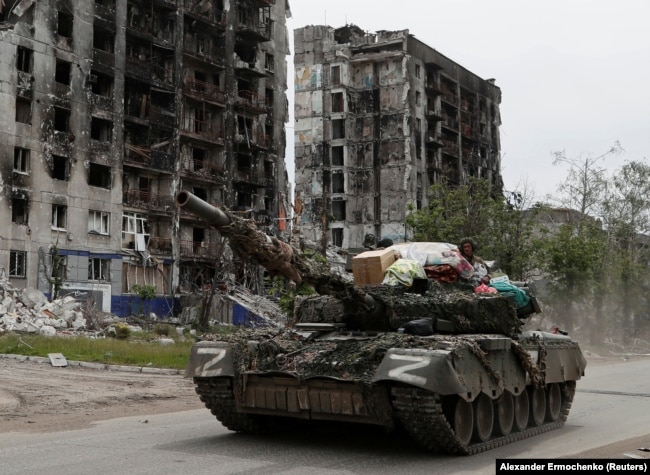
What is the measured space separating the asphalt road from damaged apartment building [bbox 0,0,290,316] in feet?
68.8

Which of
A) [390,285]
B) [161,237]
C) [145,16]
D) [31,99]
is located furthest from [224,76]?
[390,285]

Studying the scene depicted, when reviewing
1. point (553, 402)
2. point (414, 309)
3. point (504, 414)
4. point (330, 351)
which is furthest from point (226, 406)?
point (553, 402)

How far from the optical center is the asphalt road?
8.03 meters

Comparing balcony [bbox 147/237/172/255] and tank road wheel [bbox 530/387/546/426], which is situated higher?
balcony [bbox 147/237/172/255]

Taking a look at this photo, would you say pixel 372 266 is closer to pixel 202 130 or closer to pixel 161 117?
pixel 161 117

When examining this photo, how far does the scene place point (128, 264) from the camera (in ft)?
136

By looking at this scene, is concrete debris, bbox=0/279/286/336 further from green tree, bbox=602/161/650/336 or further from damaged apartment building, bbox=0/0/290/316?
green tree, bbox=602/161/650/336

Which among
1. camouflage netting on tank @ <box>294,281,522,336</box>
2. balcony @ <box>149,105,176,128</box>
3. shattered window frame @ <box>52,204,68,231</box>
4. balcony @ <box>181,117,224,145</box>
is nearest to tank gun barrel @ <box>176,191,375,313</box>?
camouflage netting on tank @ <box>294,281,522,336</box>

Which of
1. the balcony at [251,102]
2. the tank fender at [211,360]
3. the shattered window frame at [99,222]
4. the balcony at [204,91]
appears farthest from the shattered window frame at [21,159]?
the tank fender at [211,360]

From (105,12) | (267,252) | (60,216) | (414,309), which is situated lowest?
(414,309)

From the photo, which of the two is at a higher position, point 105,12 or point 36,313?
point 105,12

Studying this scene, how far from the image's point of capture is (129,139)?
142 feet

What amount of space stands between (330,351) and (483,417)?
2.01 metres

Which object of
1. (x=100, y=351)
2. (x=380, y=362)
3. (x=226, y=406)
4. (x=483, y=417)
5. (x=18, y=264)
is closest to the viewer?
(x=380, y=362)
